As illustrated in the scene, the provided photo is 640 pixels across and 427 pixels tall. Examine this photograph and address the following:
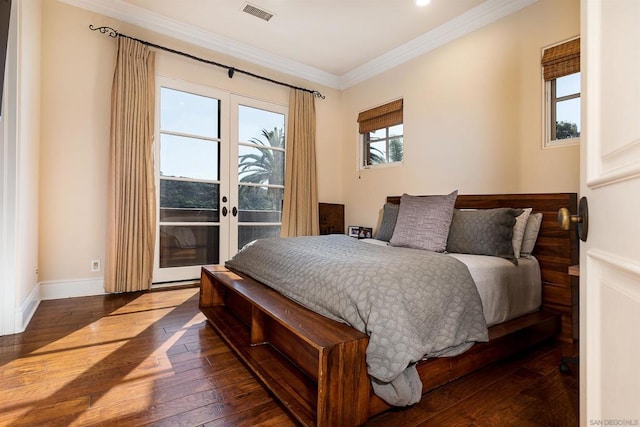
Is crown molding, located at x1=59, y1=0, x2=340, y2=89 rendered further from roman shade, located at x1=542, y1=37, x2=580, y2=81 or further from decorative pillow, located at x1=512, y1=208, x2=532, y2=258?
decorative pillow, located at x1=512, y1=208, x2=532, y2=258

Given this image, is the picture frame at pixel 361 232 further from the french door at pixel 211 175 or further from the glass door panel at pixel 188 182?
the glass door panel at pixel 188 182

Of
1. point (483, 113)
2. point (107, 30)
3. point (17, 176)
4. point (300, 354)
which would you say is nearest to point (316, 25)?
point (483, 113)

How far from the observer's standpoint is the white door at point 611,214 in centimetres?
47

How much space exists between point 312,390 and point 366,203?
10.6ft

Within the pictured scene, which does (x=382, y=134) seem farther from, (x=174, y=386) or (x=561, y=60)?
(x=174, y=386)

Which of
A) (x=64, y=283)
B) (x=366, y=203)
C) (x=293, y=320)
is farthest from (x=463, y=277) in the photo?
(x=64, y=283)

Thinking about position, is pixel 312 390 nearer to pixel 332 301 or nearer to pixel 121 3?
pixel 332 301

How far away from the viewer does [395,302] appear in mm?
1390

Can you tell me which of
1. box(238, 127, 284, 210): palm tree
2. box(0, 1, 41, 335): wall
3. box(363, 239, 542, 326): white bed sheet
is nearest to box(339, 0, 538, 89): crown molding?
box(238, 127, 284, 210): palm tree

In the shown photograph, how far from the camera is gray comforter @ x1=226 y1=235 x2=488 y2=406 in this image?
129 centimetres

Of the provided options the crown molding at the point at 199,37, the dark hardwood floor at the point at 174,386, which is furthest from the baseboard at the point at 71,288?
the crown molding at the point at 199,37

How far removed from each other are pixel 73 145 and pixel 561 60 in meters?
4.38

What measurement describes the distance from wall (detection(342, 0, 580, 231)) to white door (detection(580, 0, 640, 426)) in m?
2.39

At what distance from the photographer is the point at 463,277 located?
5.68 feet
